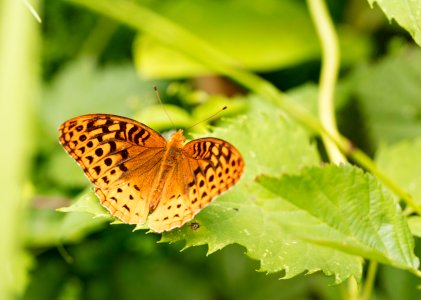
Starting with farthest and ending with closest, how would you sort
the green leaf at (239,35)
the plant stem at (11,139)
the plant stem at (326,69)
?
the green leaf at (239,35)
the plant stem at (326,69)
the plant stem at (11,139)

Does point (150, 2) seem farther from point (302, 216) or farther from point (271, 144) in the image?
point (302, 216)

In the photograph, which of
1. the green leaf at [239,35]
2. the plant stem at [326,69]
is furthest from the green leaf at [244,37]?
the plant stem at [326,69]

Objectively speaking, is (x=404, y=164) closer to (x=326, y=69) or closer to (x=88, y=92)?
(x=326, y=69)

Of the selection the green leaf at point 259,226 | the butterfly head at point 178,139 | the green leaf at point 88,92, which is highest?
the butterfly head at point 178,139

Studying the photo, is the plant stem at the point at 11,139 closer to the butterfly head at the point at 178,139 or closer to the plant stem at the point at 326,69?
the butterfly head at the point at 178,139

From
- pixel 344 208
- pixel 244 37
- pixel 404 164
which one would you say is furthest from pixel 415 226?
pixel 244 37

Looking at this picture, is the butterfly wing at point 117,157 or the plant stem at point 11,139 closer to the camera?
the plant stem at point 11,139

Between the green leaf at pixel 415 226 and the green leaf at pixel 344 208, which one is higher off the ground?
the green leaf at pixel 344 208
